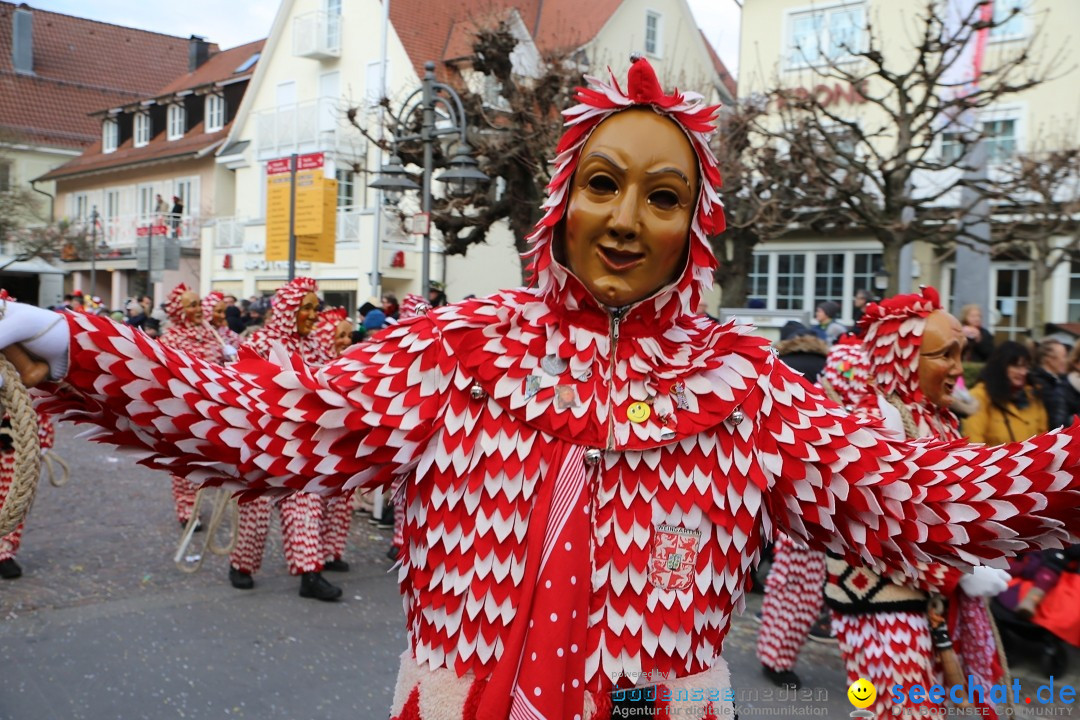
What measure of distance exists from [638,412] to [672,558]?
0.31 m

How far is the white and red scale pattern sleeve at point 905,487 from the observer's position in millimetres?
2049

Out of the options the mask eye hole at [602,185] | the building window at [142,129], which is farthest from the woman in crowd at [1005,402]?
the building window at [142,129]

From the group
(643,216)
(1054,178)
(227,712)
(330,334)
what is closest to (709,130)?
(643,216)

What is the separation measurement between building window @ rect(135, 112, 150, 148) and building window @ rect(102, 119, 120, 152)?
1092 millimetres

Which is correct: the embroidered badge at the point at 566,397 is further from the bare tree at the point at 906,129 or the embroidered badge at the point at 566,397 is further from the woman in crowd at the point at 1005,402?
the bare tree at the point at 906,129

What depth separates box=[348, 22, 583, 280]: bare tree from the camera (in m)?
14.0

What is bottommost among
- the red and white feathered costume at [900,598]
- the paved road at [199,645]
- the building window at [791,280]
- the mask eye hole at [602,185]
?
the paved road at [199,645]

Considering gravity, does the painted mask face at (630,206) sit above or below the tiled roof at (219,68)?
below

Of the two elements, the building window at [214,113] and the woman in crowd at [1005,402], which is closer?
the woman in crowd at [1005,402]

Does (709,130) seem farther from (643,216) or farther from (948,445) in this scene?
(948,445)

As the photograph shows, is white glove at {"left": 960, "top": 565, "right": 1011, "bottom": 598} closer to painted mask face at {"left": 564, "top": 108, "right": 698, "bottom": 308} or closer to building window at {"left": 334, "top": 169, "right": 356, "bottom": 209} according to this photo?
painted mask face at {"left": 564, "top": 108, "right": 698, "bottom": 308}

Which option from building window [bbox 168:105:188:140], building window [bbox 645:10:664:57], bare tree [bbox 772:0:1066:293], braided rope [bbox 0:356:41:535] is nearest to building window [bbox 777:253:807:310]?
bare tree [bbox 772:0:1066:293]

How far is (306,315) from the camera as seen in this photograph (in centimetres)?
656

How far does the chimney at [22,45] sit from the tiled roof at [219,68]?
29.5ft
